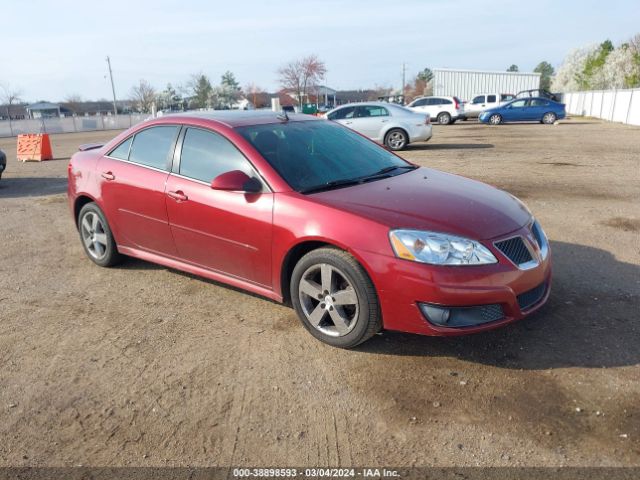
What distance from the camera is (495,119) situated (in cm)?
2931

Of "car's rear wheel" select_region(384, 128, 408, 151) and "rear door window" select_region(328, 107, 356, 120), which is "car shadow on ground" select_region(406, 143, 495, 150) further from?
"rear door window" select_region(328, 107, 356, 120)

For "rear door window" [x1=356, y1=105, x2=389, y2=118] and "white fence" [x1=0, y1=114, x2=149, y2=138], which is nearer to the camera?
"rear door window" [x1=356, y1=105, x2=389, y2=118]

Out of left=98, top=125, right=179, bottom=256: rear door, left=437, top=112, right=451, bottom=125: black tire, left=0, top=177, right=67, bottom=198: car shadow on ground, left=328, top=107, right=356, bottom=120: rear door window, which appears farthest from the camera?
left=437, top=112, right=451, bottom=125: black tire

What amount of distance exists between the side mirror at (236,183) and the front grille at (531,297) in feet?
6.35

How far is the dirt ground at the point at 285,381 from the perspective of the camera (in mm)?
2607

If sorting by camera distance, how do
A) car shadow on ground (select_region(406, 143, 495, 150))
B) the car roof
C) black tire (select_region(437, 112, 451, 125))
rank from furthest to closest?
black tire (select_region(437, 112, 451, 125)) → car shadow on ground (select_region(406, 143, 495, 150)) → the car roof

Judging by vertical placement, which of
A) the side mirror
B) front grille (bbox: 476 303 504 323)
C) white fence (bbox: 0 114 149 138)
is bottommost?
white fence (bbox: 0 114 149 138)

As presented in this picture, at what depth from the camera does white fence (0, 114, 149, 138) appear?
139ft

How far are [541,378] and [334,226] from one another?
1.56m

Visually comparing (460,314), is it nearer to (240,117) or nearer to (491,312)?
(491,312)

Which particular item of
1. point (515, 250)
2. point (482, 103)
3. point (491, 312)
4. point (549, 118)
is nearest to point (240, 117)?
point (515, 250)

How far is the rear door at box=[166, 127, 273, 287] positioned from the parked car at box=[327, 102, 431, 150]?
452 inches

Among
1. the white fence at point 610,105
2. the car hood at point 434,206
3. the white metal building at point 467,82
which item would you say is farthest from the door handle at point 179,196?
the white metal building at point 467,82

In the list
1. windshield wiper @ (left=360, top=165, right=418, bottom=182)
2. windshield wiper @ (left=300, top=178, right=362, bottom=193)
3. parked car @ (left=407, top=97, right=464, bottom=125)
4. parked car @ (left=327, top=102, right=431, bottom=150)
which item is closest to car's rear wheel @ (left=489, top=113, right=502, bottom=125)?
parked car @ (left=407, top=97, right=464, bottom=125)
